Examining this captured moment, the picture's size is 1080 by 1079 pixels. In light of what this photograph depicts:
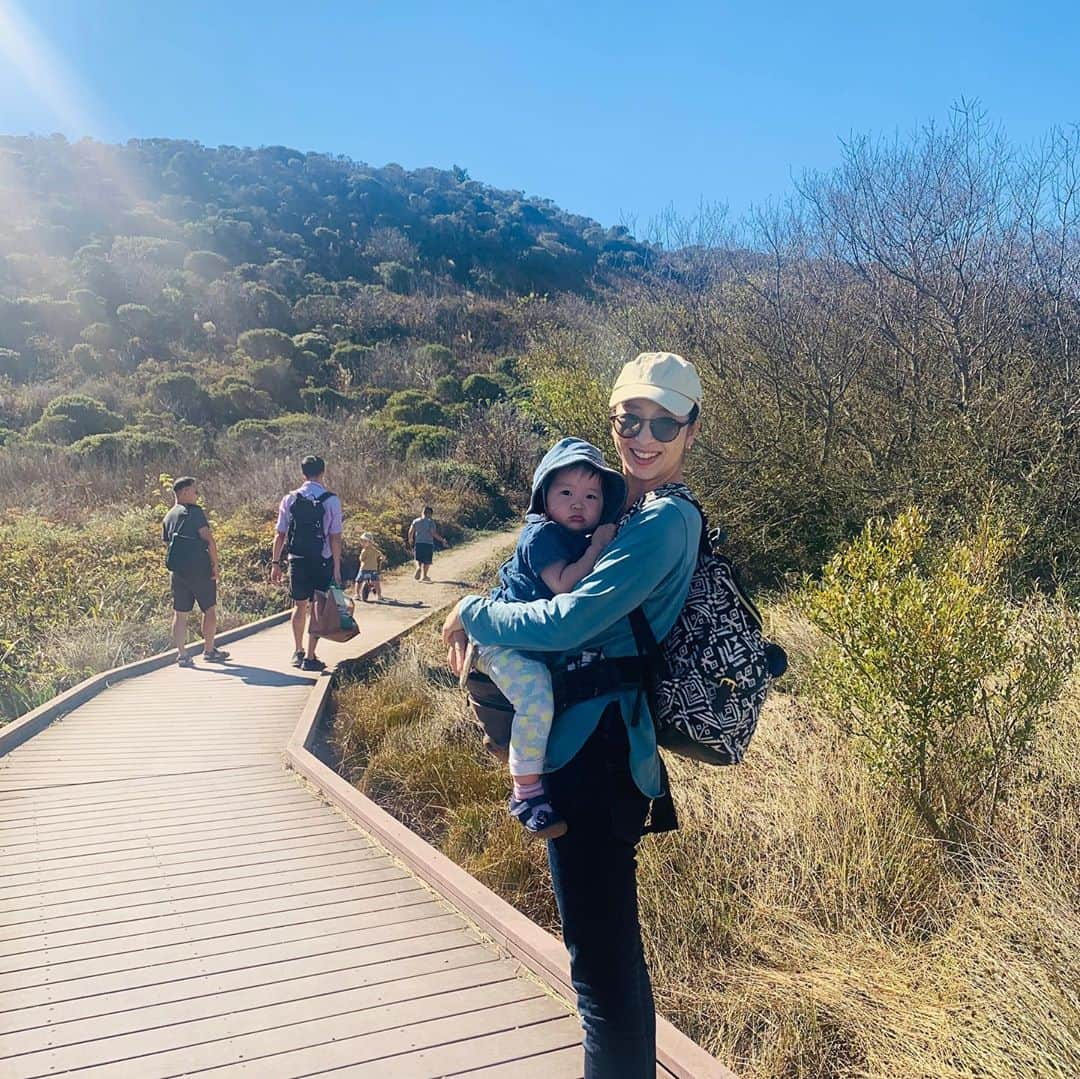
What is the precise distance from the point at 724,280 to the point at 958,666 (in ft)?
30.1

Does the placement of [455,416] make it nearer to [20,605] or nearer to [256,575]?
[256,575]

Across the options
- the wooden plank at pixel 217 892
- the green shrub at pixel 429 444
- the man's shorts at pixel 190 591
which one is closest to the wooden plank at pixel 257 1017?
the wooden plank at pixel 217 892

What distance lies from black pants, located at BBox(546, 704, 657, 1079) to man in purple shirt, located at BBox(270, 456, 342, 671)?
5822 millimetres

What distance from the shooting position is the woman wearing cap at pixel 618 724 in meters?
Answer: 1.66

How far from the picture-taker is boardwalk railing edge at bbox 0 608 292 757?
595 centimetres

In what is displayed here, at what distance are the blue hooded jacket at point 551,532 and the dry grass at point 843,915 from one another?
1780 millimetres

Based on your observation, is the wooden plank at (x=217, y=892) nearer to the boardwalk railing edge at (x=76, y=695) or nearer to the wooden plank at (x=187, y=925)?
the wooden plank at (x=187, y=925)

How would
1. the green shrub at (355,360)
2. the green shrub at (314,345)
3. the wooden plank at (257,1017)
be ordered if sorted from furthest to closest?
the green shrub at (314,345) → the green shrub at (355,360) → the wooden plank at (257,1017)

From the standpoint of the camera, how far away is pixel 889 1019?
8.35ft

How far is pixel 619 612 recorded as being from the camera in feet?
5.40

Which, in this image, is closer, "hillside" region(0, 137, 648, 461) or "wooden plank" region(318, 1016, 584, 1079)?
"wooden plank" region(318, 1016, 584, 1079)

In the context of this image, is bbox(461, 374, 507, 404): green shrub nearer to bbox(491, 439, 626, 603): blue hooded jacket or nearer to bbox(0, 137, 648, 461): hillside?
bbox(0, 137, 648, 461): hillside

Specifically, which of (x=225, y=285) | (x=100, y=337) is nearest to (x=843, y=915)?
(x=100, y=337)

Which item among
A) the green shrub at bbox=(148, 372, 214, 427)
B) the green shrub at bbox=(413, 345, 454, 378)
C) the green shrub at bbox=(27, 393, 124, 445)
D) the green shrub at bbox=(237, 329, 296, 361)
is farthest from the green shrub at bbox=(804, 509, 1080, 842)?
the green shrub at bbox=(237, 329, 296, 361)
